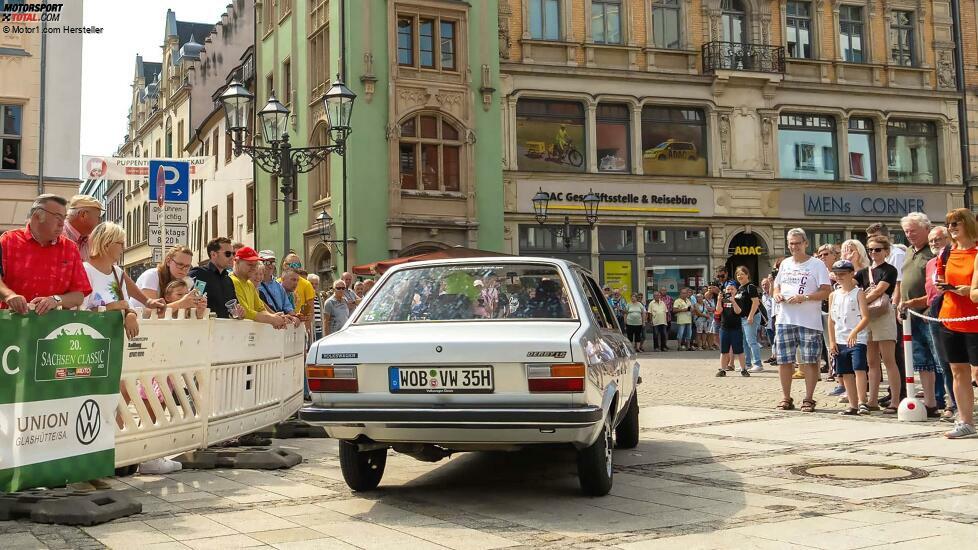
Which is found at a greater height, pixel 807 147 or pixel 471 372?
pixel 807 147

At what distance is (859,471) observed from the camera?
723cm

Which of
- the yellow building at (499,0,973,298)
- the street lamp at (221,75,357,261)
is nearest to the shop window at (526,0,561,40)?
the yellow building at (499,0,973,298)

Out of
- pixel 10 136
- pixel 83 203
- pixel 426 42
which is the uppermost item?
pixel 426 42

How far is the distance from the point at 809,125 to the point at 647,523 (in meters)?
33.2

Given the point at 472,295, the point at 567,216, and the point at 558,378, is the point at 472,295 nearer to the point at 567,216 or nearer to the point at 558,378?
the point at 558,378

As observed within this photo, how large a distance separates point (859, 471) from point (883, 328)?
3.93 m

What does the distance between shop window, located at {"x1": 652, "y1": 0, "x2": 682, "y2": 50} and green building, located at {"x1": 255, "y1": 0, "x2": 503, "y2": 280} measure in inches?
235

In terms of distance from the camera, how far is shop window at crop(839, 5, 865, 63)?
121 feet

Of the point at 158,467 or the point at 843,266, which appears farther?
the point at 843,266

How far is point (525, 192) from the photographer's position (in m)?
32.6

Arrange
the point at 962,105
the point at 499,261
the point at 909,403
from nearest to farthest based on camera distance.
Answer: the point at 499,261, the point at 909,403, the point at 962,105

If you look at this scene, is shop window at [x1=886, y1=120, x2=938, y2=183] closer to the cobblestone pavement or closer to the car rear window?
the cobblestone pavement

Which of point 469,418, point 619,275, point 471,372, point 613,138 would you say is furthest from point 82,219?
point 613,138

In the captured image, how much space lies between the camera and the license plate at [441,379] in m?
5.93
